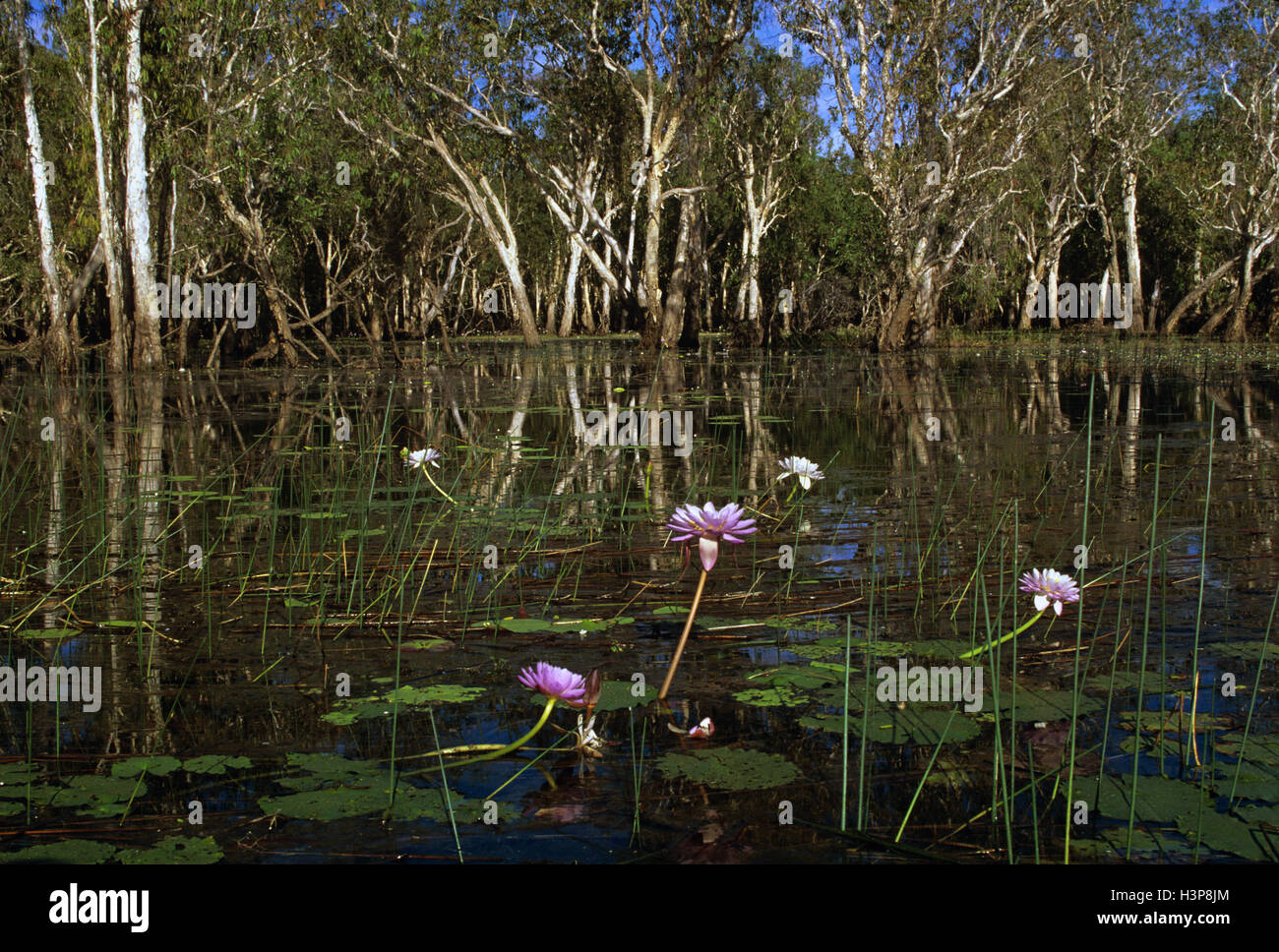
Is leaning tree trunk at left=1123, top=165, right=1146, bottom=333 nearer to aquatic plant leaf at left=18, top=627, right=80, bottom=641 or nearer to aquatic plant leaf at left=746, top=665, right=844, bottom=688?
aquatic plant leaf at left=746, top=665, right=844, bottom=688

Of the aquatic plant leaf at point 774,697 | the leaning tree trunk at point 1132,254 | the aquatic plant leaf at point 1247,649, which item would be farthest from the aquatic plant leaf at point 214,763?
the leaning tree trunk at point 1132,254

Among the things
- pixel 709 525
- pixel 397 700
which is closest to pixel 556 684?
pixel 709 525

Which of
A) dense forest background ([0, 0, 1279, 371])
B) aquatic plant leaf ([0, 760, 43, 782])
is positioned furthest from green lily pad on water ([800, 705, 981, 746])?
dense forest background ([0, 0, 1279, 371])

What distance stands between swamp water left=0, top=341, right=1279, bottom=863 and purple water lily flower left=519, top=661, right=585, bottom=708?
169 mm

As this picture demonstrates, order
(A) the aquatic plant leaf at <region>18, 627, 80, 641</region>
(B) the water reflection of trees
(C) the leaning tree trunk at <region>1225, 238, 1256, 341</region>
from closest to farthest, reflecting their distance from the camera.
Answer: (A) the aquatic plant leaf at <region>18, 627, 80, 641</region>, (B) the water reflection of trees, (C) the leaning tree trunk at <region>1225, 238, 1256, 341</region>

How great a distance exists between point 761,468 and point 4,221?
104 ft

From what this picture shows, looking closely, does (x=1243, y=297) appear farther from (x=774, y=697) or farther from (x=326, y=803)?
(x=326, y=803)

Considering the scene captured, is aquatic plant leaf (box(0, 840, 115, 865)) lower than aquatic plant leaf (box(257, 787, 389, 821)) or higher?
lower

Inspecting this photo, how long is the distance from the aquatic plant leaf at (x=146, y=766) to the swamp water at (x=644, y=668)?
14 mm

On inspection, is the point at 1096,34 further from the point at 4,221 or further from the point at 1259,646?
the point at 1259,646

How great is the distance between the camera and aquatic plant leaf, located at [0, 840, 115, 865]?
7.59 ft

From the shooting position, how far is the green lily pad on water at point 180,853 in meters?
2.30

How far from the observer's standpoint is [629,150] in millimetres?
32875

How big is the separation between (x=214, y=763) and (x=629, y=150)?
104 feet
